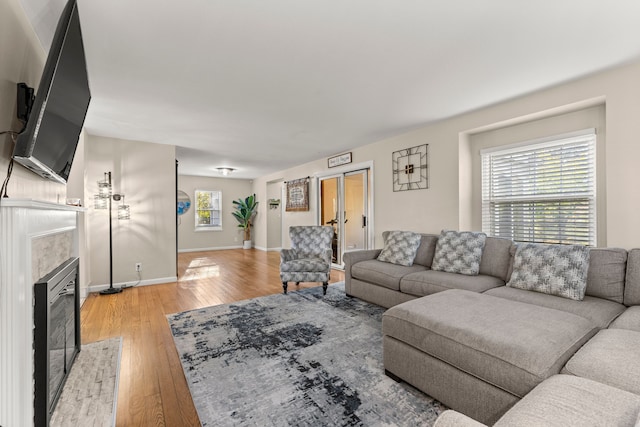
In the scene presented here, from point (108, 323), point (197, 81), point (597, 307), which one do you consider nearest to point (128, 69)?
point (197, 81)

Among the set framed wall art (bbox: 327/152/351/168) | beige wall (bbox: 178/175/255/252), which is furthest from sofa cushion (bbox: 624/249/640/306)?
beige wall (bbox: 178/175/255/252)

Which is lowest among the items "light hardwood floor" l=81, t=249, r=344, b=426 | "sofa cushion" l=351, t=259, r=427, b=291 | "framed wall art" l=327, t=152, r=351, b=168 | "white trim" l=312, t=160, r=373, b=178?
"light hardwood floor" l=81, t=249, r=344, b=426

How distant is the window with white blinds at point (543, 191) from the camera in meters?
2.79

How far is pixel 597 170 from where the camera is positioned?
271 centimetres

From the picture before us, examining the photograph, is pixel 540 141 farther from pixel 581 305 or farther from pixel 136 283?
pixel 136 283

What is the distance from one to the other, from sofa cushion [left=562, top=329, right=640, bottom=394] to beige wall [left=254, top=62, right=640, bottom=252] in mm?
1573

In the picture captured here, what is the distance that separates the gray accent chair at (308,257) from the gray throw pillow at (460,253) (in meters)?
1.52

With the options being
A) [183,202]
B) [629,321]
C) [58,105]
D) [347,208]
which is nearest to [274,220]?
[183,202]

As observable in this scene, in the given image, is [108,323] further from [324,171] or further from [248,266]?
[324,171]

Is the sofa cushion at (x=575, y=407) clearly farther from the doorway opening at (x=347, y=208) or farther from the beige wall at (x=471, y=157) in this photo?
the doorway opening at (x=347, y=208)

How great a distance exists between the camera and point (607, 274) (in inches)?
84.6

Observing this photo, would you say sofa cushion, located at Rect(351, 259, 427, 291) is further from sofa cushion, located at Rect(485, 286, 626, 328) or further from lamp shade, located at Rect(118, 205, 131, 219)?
lamp shade, located at Rect(118, 205, 131, 219)

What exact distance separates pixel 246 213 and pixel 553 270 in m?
7.71

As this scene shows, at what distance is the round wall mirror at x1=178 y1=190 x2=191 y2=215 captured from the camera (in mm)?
8161
